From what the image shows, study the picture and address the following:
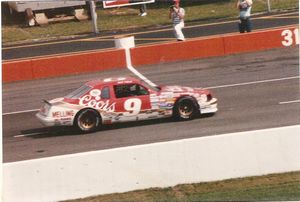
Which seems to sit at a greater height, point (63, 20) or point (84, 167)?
point (63, 20)

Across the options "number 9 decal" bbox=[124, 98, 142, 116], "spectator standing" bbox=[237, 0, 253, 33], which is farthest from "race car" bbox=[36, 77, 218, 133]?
"spectator standing" bbox=[237, 0, 253, 33]

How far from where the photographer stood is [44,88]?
19.6 m

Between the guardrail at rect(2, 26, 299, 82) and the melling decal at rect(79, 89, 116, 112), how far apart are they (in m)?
6.84

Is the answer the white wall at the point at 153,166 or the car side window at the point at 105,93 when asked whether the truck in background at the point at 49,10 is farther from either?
the white wall at the point at 153,166

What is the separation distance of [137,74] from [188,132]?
6.58m

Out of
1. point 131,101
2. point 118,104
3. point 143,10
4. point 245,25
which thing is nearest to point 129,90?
point 131,101

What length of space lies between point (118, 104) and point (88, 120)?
0.77 meters

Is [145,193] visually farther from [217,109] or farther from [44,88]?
[44,88]

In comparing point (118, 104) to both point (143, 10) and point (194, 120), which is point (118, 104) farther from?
point (143, 10)

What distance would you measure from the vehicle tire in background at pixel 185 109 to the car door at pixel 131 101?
662mm

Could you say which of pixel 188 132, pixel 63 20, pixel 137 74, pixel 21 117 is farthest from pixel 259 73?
pixel 63 20

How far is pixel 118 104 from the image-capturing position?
14445mm

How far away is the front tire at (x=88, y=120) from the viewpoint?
14.4m

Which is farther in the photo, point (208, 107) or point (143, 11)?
point (143, 11)
